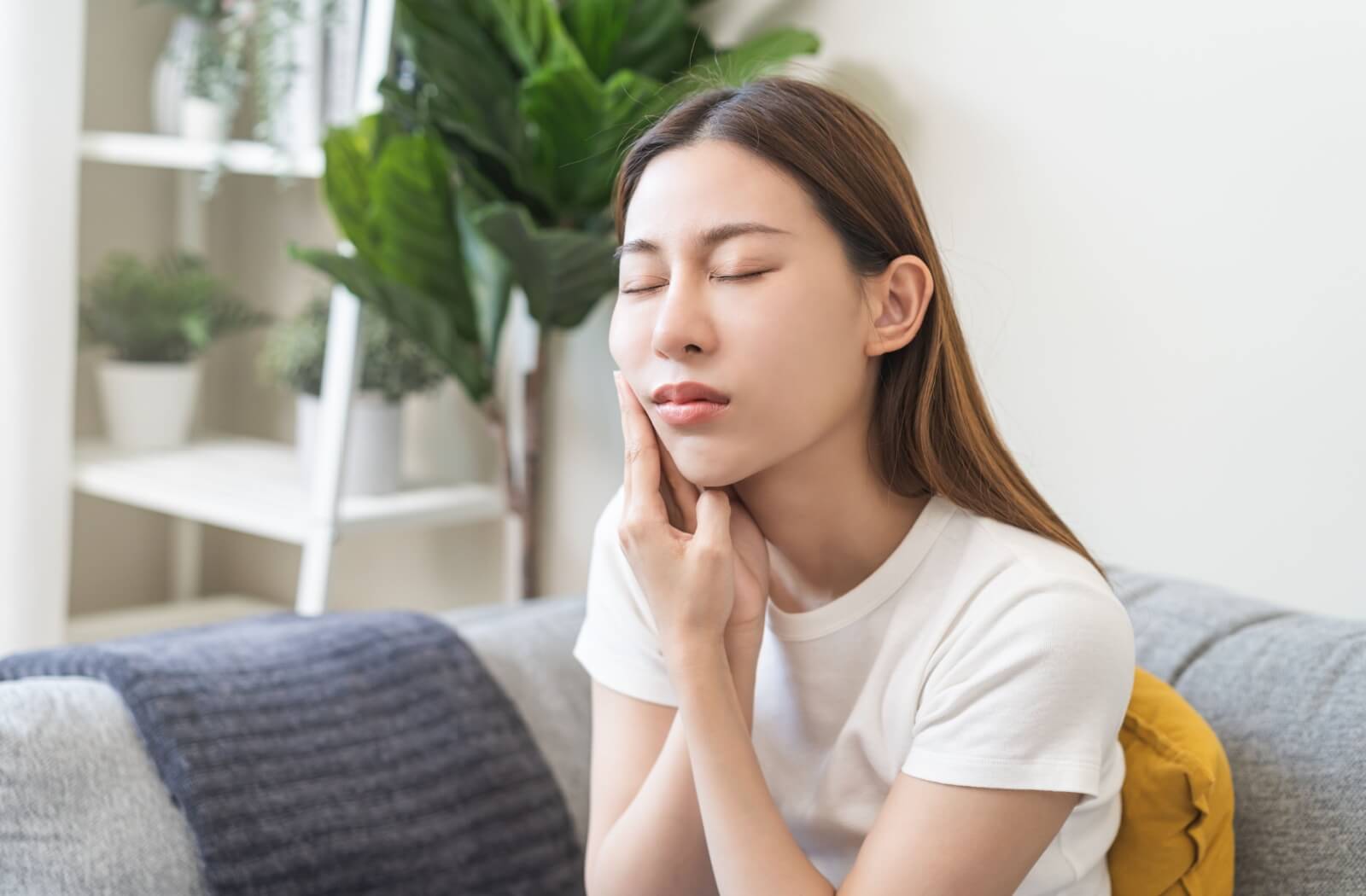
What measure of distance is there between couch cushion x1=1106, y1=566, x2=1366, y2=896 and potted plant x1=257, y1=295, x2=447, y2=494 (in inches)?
60.5

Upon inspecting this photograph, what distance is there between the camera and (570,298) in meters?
2.15

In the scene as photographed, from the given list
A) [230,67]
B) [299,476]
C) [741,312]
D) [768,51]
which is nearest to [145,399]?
[299,476]

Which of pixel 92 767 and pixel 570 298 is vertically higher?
pixel 570 298

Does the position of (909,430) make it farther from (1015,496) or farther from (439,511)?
(439,511)

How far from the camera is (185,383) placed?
2873 millimetres

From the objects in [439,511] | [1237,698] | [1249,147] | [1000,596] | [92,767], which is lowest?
[439,511]

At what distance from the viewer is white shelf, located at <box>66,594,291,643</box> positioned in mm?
2985

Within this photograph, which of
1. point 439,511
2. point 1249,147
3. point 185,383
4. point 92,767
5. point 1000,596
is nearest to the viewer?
point 1000,596

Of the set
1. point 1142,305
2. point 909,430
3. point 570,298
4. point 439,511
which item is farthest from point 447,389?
point 909,430

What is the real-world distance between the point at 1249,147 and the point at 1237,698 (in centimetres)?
77

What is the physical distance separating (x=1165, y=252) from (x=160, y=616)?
7.85 feet

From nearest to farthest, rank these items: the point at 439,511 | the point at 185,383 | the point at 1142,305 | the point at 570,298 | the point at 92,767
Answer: the point at 92,767 → the point at 1142,305 → the point at 570,298 → the point at 439,511 → the point at 185,383

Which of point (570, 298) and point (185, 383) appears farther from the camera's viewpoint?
point (185, 383)

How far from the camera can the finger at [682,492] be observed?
1188 millimetres
